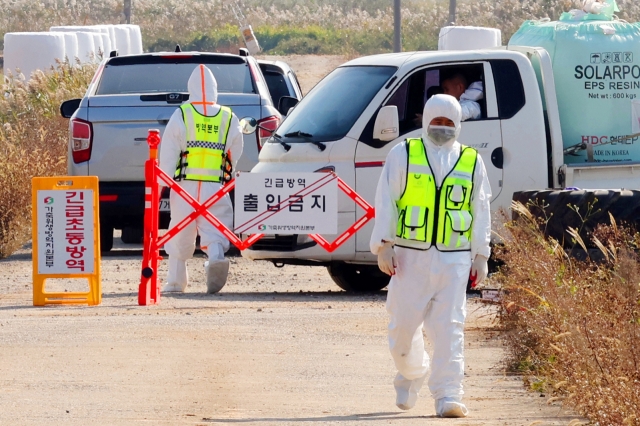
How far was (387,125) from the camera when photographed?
11492mm

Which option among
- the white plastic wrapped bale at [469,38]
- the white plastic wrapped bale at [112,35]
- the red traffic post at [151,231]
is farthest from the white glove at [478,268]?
the white plastic wrapped bale at [112,35]

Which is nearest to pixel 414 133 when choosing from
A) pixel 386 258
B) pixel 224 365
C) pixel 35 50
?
pixel 224 365

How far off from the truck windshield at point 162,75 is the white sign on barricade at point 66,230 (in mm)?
3022

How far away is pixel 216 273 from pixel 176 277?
0.52m

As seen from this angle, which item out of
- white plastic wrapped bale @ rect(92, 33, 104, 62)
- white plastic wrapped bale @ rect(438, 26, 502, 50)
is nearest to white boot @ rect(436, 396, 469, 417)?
white plastic wrapped bale @ rect(438, 26, 502, 50)

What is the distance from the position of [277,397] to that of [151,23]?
2105 inches

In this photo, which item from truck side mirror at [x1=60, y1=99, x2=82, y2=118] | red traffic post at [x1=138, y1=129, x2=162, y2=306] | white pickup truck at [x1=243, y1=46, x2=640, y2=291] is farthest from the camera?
truck side mirror at [x1=60, y1=99, x2=82, y2=118]

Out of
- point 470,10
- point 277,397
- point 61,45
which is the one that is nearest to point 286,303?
point 277,397

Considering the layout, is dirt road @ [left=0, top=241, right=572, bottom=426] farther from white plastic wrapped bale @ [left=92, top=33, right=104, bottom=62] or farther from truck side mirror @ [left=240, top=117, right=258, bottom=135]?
white plastic wrapped bale @ [left=92, top=33, right=104, bottom=62]

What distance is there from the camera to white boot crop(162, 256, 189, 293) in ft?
39.9

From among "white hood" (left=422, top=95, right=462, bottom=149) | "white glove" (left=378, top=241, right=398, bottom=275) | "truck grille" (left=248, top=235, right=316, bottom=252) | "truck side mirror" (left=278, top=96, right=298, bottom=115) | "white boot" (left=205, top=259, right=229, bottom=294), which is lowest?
"white boot" (left=205, top=259, right=229, bottom=294)

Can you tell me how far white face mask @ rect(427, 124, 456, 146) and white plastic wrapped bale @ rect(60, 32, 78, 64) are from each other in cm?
2284

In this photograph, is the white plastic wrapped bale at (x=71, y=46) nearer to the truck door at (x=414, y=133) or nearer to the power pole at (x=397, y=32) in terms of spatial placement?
the power pole at (x=397, y=32)

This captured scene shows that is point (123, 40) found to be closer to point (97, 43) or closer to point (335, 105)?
point (97, 43)
